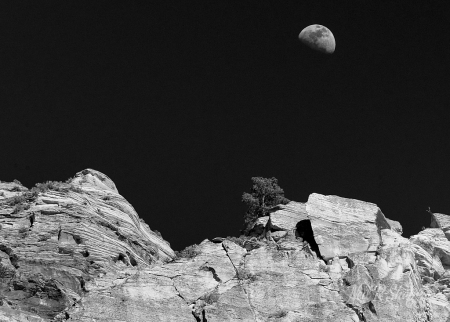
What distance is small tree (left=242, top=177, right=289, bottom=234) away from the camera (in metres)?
81.6

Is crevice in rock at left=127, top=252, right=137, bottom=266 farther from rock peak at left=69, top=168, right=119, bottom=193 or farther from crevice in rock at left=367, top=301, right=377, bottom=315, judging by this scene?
crevice in rock at left=367, top=301, right=377, bottom=315

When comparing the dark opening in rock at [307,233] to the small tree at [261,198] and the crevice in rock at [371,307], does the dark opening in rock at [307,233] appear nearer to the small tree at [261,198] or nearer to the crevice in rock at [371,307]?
the crevice in rock at [371,307]

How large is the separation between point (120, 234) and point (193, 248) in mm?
5638

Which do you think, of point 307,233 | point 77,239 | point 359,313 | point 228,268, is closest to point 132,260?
point 77,239

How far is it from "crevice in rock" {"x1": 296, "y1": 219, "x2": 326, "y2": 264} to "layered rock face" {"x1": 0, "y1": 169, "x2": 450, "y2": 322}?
85mm

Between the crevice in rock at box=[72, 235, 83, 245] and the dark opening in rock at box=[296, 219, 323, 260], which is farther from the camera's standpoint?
the crevice in rock at box=[72, 235, 83, 245]

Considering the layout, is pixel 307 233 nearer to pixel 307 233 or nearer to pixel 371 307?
pixel 307 233

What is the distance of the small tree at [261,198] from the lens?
3211 inches

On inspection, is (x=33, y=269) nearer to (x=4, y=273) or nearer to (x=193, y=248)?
(x=4, y=273)

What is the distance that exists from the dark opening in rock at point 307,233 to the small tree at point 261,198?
7.38m

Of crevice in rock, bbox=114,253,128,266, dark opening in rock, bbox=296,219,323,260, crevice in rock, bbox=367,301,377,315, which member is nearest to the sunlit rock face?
crevice in rock, bbox=114,253,128,266

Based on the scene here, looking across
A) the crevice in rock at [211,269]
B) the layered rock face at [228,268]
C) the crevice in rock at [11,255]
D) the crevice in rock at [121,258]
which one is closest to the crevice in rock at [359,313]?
the layered rock face at [228,268]

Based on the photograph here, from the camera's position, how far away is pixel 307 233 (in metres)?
72.6

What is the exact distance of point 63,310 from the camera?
210ft
